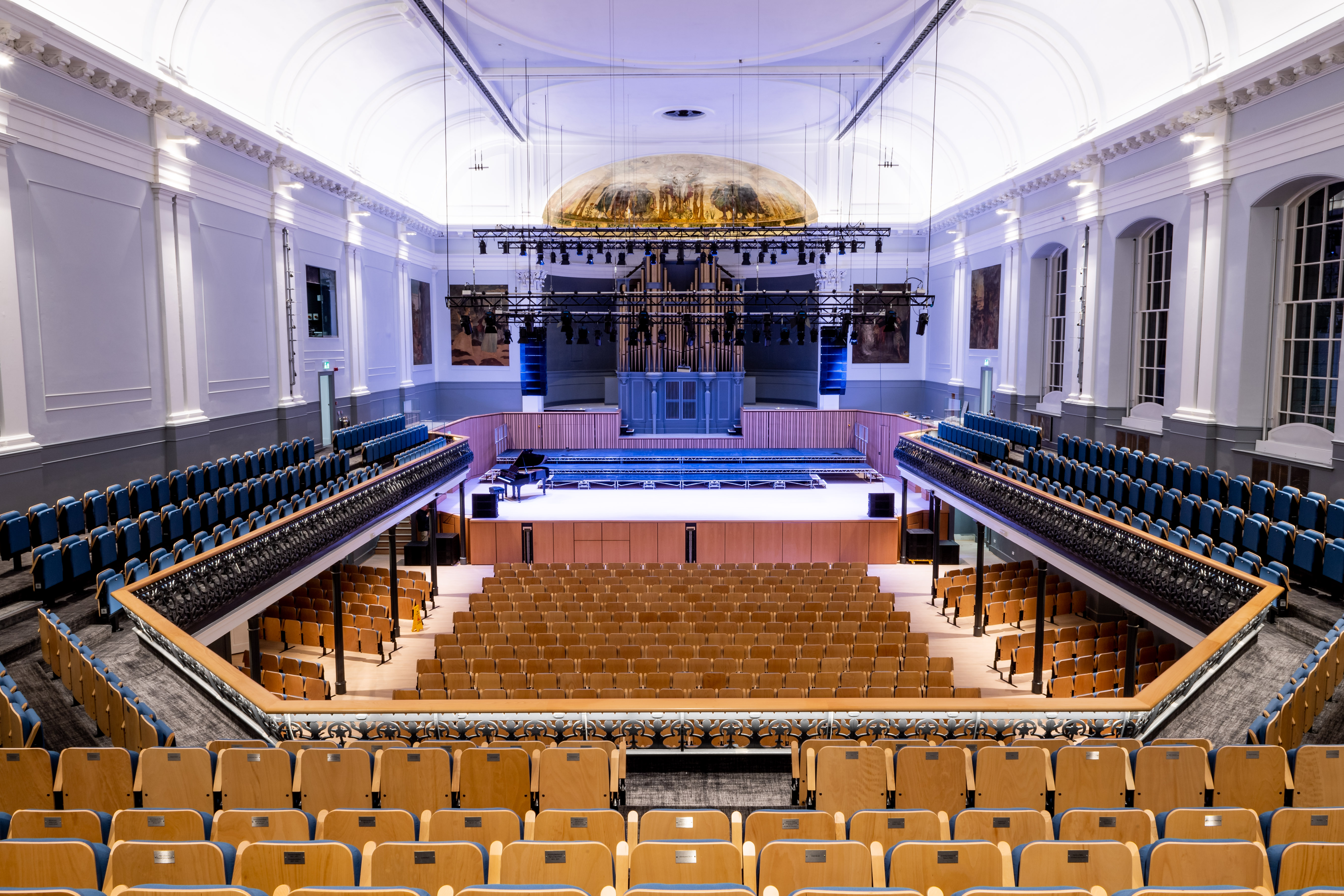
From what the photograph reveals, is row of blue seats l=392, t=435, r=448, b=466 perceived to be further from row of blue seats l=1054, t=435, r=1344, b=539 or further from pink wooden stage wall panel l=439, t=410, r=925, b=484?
row of blue seats l=1054, t=435, r=1344, b=539

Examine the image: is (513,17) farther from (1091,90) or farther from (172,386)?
(1091,90)

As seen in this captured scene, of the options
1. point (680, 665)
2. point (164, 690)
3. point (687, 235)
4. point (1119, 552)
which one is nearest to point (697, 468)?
point (687, 235)

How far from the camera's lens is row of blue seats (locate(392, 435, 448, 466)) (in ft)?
55.7

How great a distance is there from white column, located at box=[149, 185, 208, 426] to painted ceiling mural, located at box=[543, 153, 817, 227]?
552 inches

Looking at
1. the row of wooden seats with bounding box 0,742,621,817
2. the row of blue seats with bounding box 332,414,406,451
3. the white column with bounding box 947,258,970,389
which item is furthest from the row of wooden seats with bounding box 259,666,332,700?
the white column with bounding box 947,258,970,389

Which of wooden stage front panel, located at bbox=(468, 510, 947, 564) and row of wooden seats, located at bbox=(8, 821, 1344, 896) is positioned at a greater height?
row of wooden seats, located at bbox=(8, 821, 1344, 896)

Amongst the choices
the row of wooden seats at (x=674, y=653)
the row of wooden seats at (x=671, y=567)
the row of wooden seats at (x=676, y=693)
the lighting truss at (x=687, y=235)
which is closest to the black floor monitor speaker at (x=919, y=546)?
the row of wooden seats at (x=671, y=567)

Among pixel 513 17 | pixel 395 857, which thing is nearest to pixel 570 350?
pixel 513 17

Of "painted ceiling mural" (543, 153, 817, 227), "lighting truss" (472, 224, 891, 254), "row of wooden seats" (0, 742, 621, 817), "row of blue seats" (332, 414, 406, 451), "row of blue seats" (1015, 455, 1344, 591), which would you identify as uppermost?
"painted ceiling mural" (543, 153, 817, 227)

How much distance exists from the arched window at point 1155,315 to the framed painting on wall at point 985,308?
5.26 meters

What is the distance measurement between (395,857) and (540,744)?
2153 millimetres

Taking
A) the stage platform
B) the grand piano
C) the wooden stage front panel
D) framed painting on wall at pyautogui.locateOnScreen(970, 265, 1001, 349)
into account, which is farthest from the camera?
the stage platform

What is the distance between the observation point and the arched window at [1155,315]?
1554 centimetres

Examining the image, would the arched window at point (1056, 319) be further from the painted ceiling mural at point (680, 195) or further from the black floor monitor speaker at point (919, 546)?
the painted ceiling mural at point (680, 195)
